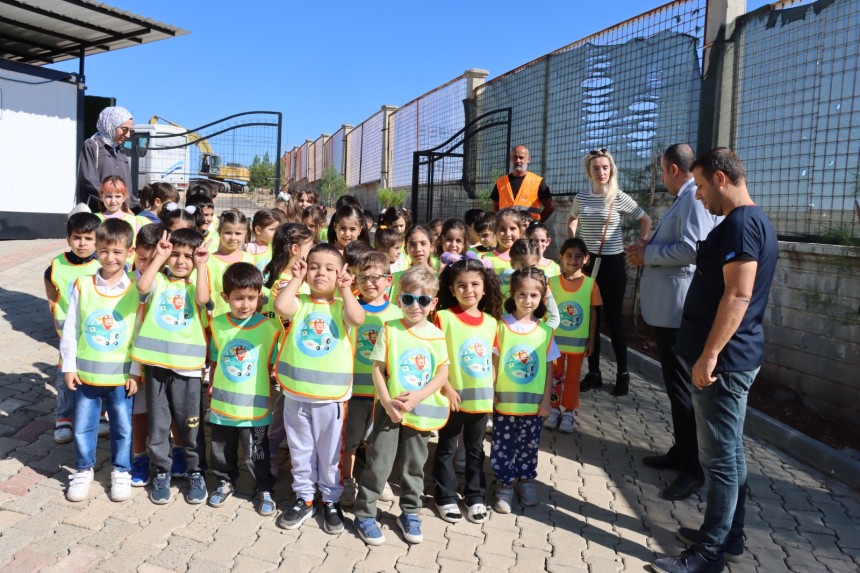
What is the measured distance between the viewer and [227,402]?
11.2 ft

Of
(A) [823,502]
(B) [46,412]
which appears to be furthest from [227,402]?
(A) [823,502]

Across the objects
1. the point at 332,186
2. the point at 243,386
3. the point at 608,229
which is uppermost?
the point at 332,186

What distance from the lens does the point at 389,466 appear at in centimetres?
330

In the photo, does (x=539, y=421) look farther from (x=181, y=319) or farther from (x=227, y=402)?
(x=181, y=319)

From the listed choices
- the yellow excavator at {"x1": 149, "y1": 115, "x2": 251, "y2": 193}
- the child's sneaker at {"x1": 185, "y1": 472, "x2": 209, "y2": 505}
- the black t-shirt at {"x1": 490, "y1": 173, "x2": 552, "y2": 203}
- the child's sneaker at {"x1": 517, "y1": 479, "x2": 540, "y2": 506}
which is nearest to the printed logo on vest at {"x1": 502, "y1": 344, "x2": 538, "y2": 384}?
the child's sneaker at {"x1": 517, "y1": 479, "x2": 540, "y2": 506}

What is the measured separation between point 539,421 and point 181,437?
188 cm

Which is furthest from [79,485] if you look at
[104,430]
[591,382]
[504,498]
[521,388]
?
[591,382]

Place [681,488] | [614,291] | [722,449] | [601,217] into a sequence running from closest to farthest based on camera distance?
[722,449]
[681,488]
[601,217]
[614,291]

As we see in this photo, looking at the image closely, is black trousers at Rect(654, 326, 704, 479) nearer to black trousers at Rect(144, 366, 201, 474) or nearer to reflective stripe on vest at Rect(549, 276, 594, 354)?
reflective stripe on vest at Rect(549, 276, 594, 354)

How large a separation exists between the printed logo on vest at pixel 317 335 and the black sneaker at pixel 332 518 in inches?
29.2

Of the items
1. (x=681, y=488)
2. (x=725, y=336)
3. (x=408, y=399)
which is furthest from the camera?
(x=681, y=488)

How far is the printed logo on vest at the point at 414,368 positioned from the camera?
326cm

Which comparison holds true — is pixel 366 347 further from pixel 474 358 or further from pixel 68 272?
pixel 68 272

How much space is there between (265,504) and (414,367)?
104cm
